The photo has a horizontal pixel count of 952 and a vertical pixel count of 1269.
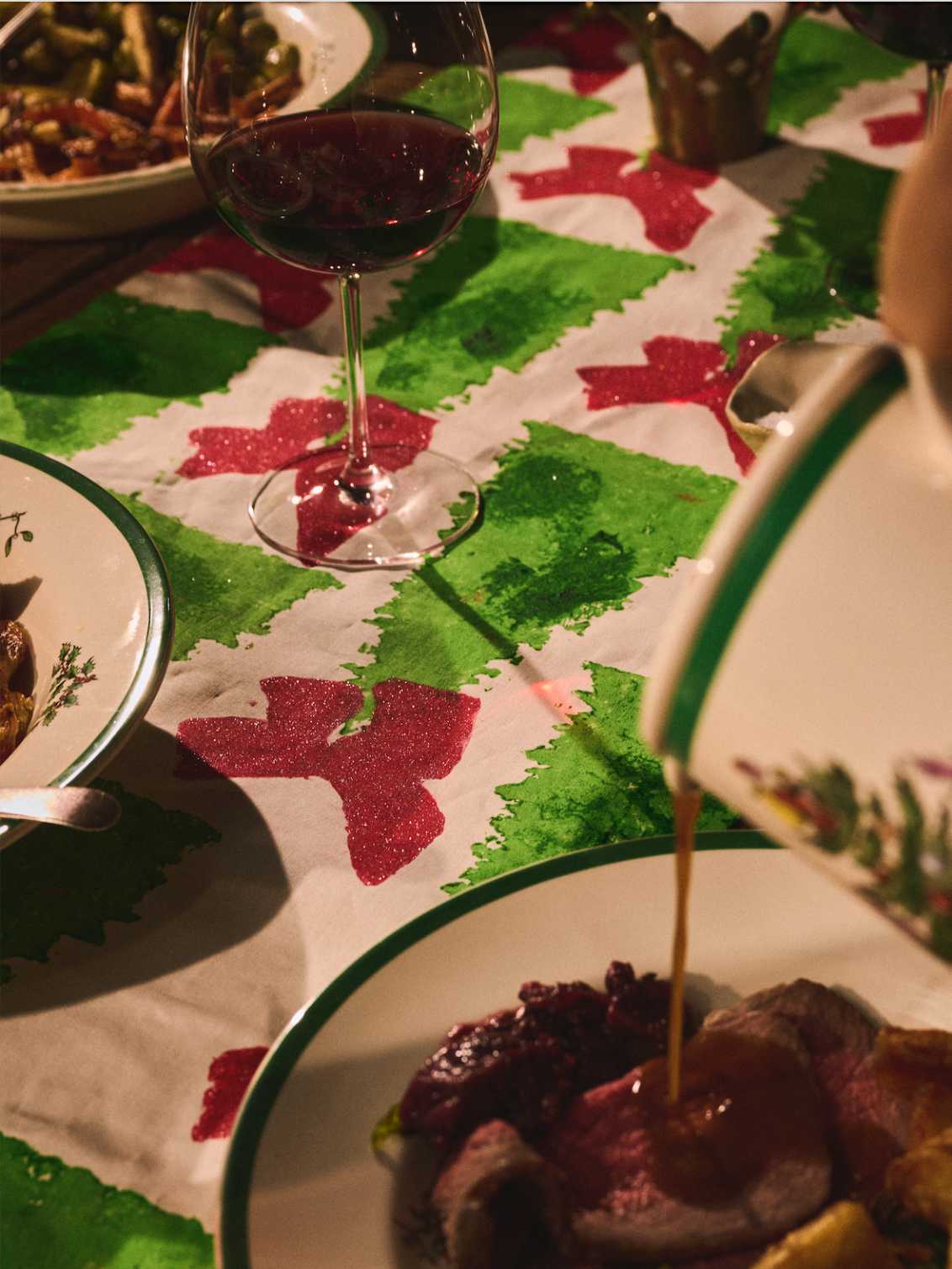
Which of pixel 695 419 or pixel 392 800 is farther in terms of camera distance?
pixel 695 419

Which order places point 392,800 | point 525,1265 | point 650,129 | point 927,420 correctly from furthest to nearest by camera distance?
point 650,129 → point 392,800 → point 525,1265 → point 927,420

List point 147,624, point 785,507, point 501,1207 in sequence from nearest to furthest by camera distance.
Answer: point 785,507 → point 501,1207 → point 147,624

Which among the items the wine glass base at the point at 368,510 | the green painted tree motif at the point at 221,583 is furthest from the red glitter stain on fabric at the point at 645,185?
the green painted tree motif at the point at 221,583

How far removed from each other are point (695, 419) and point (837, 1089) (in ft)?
1.95

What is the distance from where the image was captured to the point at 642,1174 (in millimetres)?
529

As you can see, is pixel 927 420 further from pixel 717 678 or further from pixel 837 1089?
pixel 837 1089

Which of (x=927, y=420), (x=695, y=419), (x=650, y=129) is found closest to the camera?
(x=927, y=420)

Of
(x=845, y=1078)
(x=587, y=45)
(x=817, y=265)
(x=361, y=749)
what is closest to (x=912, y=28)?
(x=817, y=265)

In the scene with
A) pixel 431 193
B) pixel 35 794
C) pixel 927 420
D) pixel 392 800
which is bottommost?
pixel 392 800

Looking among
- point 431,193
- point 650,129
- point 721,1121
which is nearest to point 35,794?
point 721,1121

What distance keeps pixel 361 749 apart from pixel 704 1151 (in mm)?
312

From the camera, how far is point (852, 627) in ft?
1.21

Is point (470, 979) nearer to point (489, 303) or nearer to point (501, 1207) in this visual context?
point (501, 1207)

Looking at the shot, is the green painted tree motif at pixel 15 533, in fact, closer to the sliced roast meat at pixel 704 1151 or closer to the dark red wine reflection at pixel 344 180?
the dark red wine reflection at pixel 344 180
